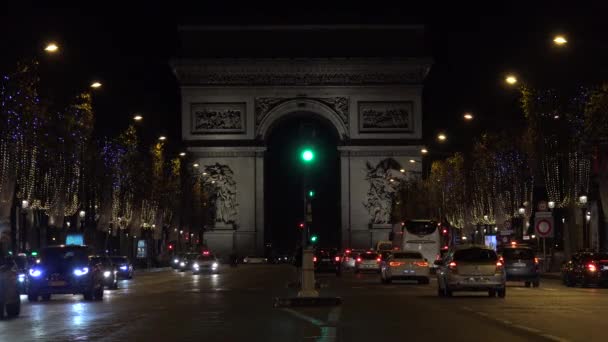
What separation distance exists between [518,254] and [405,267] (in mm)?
5358

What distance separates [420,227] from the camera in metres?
77.6

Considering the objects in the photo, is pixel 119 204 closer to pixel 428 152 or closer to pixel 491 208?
pixel 491 208

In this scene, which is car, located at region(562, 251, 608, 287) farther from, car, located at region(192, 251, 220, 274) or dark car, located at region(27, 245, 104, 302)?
car, located at region(192, 251, 220, 274)

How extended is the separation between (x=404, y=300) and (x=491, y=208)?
4933 cm

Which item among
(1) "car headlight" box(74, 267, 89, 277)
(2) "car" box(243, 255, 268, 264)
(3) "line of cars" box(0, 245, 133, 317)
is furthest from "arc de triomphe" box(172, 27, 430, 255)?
(1) "car headlight" box(74, 267, 89, 277)

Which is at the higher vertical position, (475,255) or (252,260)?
(252,260)

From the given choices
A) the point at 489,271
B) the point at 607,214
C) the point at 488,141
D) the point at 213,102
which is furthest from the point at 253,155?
the point at 489,271

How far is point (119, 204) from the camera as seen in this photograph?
88.4 m

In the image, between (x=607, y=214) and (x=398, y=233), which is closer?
(x=607, y=214)

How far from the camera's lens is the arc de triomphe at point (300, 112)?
117062 millimetres

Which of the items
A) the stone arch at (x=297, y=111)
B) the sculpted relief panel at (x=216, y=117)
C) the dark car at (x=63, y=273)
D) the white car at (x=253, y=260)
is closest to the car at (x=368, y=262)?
the white car at (x=253, y=260)

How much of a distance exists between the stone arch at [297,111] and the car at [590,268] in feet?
221

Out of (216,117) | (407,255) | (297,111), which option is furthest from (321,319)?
(297,111)

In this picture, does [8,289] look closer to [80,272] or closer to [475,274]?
[80,272]
